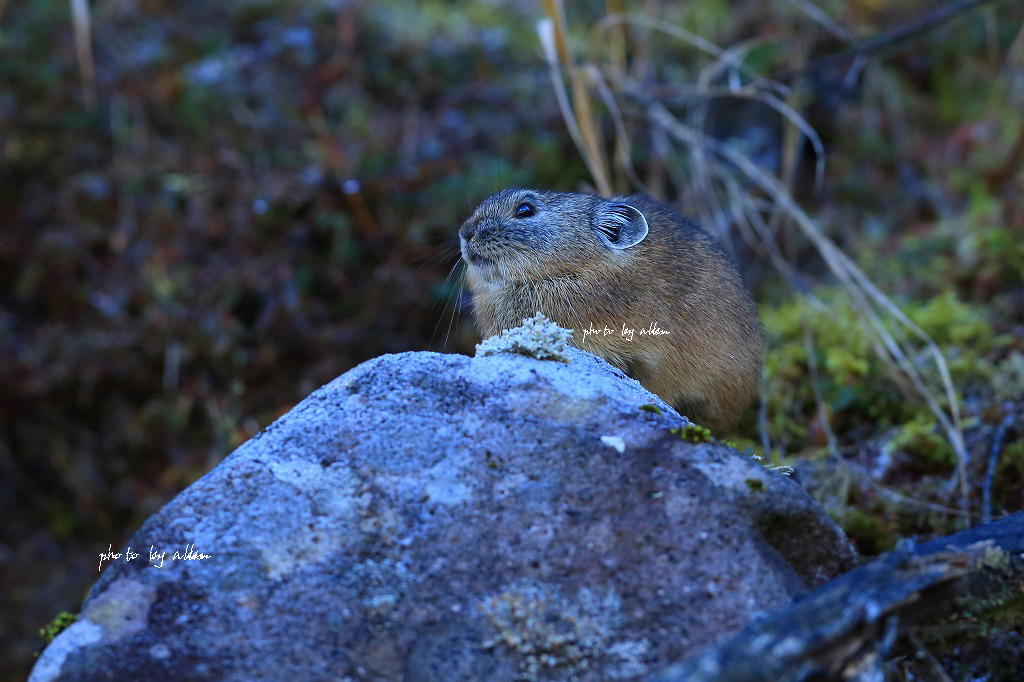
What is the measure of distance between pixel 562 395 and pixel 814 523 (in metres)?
0.92

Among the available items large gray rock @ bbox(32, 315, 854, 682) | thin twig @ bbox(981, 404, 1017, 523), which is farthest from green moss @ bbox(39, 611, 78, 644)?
thin twig @ bbox(981, 404, 1017, 523)

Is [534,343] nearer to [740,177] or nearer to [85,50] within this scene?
[740,177]

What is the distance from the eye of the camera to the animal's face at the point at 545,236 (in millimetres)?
4867

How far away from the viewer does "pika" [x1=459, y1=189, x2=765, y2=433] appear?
455 cm

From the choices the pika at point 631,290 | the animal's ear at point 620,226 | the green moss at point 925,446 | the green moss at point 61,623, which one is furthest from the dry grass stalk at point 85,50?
the green moss at point 925,446

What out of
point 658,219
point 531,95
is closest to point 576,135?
point 658,219

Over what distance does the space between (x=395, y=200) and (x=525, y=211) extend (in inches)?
128

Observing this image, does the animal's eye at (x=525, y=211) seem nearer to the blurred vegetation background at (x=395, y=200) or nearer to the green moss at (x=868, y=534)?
the blurred vegetation background at (x=395, y=200)

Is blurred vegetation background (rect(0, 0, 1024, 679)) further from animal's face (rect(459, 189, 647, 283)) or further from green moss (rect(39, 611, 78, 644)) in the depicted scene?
green moss (rect(39, 611, 78, 644))

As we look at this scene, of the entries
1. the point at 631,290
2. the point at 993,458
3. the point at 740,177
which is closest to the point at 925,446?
the point at 993,458

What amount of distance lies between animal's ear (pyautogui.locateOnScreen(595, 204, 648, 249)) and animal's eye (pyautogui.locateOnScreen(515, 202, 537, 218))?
0.36 metres

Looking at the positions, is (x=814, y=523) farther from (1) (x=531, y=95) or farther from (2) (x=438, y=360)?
(1) (x=531, y=95)

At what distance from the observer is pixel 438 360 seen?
350 centimetres

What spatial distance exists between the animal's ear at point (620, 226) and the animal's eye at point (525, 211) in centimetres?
36
